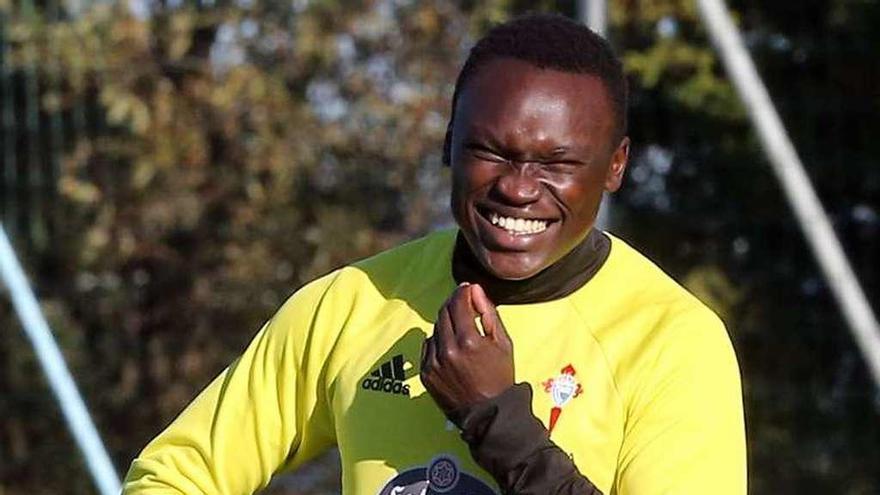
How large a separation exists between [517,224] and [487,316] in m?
0.14

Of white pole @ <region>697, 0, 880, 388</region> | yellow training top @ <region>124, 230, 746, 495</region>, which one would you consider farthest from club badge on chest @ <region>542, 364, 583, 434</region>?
white pole @ <region>697, 0, 880, 388</region>

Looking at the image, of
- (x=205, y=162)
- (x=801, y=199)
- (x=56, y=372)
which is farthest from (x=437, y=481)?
(x=205, y=162)

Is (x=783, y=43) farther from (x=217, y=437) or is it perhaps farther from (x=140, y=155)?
(x=217, y=437)

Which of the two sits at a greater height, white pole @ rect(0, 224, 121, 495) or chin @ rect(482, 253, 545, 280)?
chin @ rect(482, 253, 545, 280)

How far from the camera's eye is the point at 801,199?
5.21m

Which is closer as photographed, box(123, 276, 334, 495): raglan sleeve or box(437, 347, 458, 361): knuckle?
box(437, 347, 458, 361): knuckle

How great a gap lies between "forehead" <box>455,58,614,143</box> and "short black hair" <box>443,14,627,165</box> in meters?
0.01

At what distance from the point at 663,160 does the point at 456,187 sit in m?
4.07

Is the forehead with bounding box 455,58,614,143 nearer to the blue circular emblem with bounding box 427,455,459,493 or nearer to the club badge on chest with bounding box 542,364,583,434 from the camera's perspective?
the club badge on chest with bounding box 542,364,583,434

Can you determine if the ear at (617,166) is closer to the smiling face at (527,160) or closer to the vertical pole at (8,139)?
the smiling face at (527,160)

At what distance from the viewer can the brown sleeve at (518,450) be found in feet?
7.42

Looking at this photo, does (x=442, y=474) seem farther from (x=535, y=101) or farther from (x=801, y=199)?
(x=801, y=199)

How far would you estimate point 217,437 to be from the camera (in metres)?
2.61

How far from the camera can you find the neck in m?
2.47
